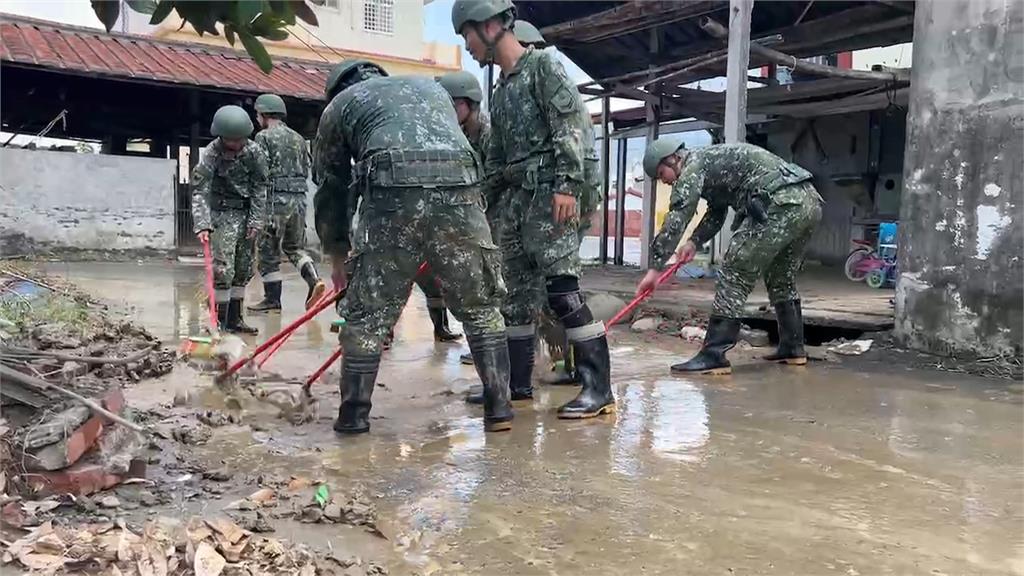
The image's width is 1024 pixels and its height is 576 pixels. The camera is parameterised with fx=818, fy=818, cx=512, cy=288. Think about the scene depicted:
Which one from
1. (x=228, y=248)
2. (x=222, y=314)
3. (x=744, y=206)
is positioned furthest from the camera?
(x=222, y=314)

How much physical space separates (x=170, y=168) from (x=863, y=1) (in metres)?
9.90

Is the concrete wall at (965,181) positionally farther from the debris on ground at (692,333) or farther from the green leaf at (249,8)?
the green leaf at (249,8)

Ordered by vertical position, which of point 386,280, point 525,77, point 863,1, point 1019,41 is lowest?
point 386,280

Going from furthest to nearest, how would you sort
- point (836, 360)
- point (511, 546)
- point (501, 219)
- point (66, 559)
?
1. point (836, 360)
2. point (501, 219)
3. point (511, 546)
4. point (66, 559)

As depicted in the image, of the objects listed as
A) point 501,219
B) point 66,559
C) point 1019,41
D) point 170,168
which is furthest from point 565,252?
point 170,168

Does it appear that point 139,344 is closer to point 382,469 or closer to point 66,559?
point 382,469

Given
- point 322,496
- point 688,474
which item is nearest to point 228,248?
point 322,496

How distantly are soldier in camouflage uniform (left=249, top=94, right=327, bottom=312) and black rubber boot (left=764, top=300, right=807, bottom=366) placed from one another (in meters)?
3.47

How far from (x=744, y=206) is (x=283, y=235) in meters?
3.89

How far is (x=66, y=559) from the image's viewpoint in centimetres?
183

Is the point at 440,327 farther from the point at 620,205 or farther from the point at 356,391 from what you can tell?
the point at 620,205

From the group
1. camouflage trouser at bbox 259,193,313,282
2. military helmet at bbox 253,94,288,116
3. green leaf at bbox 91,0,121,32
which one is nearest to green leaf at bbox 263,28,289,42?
green leaf at bbox 91,0,121,32

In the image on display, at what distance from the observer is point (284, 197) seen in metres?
6.75

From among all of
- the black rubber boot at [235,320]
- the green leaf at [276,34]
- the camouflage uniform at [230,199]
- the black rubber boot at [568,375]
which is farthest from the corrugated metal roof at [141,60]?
the green leaf at [276,34]
